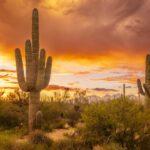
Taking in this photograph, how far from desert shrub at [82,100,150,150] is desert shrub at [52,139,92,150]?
0.98 ft

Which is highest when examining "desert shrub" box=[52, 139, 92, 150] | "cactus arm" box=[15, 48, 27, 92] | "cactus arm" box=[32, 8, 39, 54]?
"cactus arm" box=[32, 8, 39, 54]

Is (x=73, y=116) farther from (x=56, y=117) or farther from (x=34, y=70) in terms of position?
(x=34, y=70)

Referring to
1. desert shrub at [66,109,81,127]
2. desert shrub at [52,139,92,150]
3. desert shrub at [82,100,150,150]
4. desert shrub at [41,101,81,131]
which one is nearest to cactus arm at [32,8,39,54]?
desert shrub at [41,101,81,131]

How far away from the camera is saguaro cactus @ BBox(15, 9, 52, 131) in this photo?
72.4 ft

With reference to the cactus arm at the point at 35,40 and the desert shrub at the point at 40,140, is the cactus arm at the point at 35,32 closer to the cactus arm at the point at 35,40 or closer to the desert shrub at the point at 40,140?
the cactus arm at the point at 35,40

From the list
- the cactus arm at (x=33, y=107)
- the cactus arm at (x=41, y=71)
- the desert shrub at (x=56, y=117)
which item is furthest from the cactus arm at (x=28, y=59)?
the desert shrub at (x=56, y=117)

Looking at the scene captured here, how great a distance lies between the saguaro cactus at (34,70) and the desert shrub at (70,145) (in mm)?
6636

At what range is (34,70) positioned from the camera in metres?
22.2

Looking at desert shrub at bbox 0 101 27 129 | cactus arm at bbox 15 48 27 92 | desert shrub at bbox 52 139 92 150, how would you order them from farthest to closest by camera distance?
→ 1. desert shrub at bbox 0 101 27 129
2. cactus arm at bbox 15 48 27 92
3. desert shrub at bbox 52 139 92 150

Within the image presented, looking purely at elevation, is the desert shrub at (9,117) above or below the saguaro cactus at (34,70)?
below

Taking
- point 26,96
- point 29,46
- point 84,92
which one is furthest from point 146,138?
point 84,92

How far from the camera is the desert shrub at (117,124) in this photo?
52.0 feet

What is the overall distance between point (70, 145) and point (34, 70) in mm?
7321

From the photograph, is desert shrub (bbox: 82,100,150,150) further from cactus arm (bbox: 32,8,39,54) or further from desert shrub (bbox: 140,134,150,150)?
cactus arm (bbox: 32,8,39,54)
